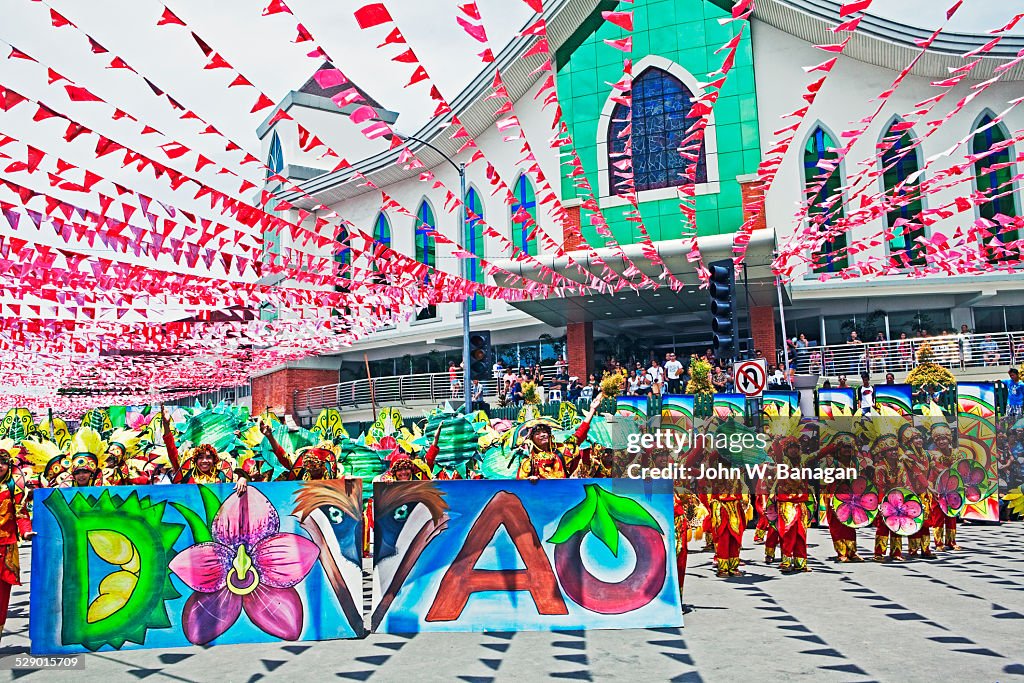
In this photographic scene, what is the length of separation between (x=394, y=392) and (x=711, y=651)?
1109 inches

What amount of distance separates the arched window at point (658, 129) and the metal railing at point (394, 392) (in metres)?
7.63

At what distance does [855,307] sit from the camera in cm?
2636

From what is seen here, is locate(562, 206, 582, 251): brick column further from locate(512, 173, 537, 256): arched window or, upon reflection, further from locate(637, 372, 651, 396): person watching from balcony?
locate(637, 372, 651, 396): person watching from balcony

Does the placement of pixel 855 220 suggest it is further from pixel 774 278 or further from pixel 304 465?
pixel 304 465

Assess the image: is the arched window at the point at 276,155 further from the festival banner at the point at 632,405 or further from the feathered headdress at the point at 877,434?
the feathered headdress at the point at 877,434

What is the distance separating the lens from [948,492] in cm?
1036

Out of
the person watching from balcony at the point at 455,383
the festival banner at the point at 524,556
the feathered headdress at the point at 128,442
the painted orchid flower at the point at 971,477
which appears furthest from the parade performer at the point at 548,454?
the person watching from balcony at the point at 455,383

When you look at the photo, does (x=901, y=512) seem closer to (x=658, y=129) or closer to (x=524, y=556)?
(x=524, y=556)

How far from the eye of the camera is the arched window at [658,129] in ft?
86.4

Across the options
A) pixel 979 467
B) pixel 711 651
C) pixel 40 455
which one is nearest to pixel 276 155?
pixel 40 455

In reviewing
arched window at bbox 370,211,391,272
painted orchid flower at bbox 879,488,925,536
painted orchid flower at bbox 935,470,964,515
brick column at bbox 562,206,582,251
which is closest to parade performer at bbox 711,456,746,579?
painted orchid flower at bbox 879,488,925,536

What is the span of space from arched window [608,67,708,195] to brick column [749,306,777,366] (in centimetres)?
451

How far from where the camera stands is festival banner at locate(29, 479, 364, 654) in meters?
6.45

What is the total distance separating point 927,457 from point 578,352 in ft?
60.7
